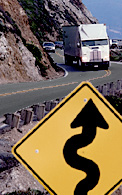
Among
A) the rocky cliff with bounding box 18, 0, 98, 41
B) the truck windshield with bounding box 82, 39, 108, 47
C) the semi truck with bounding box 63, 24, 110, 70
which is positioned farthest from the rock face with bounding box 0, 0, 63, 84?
the rocky cliff with bounding box 18, 0, 98, 41

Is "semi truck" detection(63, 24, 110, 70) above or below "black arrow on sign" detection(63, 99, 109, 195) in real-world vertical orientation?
below

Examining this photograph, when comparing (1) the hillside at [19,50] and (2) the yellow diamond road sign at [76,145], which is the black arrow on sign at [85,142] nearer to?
(2) the yellow diamond road sign at [76,145]

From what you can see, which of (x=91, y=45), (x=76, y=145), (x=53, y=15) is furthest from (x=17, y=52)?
(x=53, y=15)

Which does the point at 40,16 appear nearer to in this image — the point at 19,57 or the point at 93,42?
the point at 93,42

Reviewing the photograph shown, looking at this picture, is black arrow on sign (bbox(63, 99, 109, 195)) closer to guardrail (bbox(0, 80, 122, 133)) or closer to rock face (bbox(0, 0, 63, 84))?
guardrail (bbox(0, 80, 122, 133))

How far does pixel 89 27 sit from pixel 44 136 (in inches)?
1325

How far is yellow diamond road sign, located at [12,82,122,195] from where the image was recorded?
4.34 metres

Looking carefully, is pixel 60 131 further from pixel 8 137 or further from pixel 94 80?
pixel 94 80

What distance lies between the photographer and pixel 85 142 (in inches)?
171

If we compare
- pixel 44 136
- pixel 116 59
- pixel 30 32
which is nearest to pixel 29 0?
pixel 116 59

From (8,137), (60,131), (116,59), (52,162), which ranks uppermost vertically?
(60,131)

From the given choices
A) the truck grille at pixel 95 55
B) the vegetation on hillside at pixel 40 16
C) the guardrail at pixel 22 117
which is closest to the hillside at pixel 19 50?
the truck grille at pixel 95 55

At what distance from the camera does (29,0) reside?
83.9 m

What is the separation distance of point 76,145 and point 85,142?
0.09m
